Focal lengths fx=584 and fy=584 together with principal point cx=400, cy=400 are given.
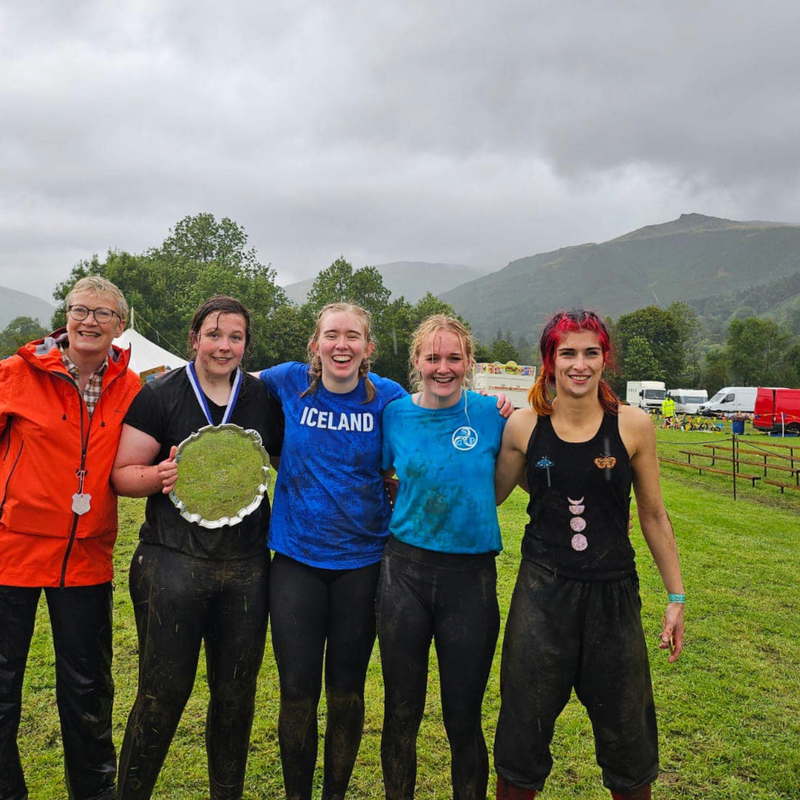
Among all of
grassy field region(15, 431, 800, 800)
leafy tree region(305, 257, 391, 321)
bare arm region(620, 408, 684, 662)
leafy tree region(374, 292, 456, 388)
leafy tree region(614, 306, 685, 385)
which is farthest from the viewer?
leafy tree region(614, 306, 685, 385)

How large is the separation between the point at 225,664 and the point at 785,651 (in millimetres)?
4811

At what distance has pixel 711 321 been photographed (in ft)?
593

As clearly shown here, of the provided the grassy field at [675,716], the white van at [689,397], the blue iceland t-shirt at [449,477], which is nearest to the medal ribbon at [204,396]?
the blue iceland t-shirt at [449,477]

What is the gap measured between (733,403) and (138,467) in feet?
131

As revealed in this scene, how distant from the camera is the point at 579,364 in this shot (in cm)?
237

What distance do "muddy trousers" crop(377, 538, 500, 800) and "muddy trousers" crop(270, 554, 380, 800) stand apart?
0.15 metres

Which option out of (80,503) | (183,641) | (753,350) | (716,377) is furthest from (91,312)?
(753,350)

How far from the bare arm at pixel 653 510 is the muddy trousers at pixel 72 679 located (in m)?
2.42

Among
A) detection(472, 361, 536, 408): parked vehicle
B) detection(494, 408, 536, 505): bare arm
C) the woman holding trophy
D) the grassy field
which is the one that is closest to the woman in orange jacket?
the woman holding trophy

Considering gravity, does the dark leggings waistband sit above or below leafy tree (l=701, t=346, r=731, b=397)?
below

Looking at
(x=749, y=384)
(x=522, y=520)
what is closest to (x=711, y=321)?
(x=749, y=384)

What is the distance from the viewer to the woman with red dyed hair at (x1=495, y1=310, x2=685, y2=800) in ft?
7.40

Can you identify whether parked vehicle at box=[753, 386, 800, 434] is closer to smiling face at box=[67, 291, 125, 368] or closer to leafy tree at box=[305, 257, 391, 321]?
smiling face at box=[67, 291, 125, 368]

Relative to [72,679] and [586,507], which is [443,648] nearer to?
[586,507]
